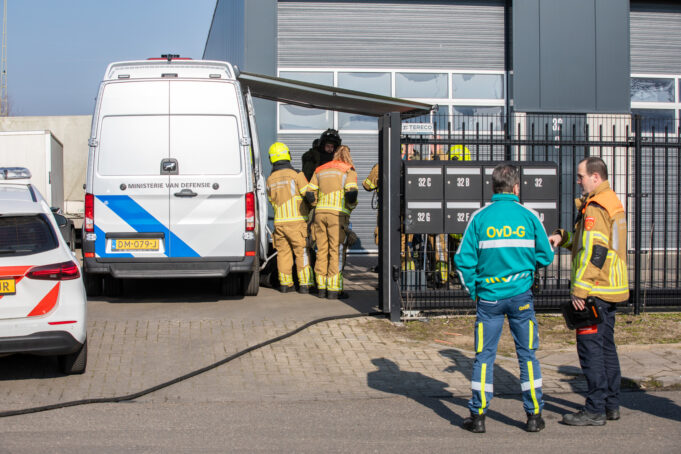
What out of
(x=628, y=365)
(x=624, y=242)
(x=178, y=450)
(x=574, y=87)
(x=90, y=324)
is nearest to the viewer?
(x=178, y=450)

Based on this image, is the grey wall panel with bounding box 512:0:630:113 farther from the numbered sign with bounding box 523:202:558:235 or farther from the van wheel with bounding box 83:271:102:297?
the van wheel with bounding box 83:271:102:297

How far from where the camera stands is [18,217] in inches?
260

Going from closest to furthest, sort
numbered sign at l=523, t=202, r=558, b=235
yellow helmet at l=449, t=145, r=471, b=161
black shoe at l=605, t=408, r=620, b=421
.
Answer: black shoe at l=605, t=408, r=620, b=421, numbered sign at l=523, t=202, r=558, b=235, yellow helmet at l=449, t=145, r=471, b=161

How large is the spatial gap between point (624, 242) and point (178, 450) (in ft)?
11.3

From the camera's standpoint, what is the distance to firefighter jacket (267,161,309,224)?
1052 cm

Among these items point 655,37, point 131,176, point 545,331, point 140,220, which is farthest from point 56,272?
point 655,37

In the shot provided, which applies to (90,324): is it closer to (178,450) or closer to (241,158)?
(241,158)

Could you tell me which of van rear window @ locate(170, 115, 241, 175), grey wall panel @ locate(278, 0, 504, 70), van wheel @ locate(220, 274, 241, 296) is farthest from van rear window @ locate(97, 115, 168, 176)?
grey wall panel @ locate(278, 0, 504, 70)

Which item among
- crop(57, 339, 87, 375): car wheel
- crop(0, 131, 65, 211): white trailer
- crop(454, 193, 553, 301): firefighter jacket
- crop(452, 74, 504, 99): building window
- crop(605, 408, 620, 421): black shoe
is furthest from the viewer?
crop(0, 131, 65, 211): white trailer

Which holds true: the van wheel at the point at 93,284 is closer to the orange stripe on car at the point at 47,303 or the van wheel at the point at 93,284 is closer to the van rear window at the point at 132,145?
the van rear window at the point at 132,145

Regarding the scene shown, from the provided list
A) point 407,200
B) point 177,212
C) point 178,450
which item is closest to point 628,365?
point 407,200

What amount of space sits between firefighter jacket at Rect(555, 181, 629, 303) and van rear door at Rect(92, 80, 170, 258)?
17.6 feet

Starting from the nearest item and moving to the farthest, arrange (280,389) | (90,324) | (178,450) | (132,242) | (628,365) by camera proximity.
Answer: (178,450) → (280,389) → (628,365) → (90,324) → (132,242)

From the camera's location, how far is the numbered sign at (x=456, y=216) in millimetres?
8867
